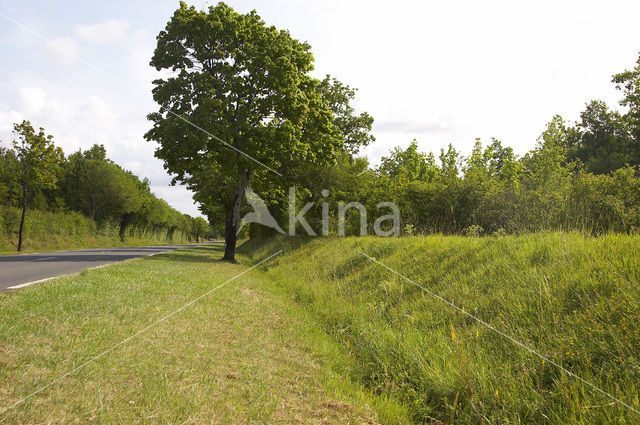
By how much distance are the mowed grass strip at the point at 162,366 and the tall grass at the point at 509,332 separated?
2.12ft

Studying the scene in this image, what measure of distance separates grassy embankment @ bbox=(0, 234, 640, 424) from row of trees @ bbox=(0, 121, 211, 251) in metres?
21.9

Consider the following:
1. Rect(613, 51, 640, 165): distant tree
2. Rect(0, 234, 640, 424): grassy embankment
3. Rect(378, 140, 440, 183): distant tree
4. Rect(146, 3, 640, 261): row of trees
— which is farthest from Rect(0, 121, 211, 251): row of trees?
Rect(613, 51, 640, 165): distant tree

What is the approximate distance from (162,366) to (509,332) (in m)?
4.03

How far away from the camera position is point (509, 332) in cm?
424

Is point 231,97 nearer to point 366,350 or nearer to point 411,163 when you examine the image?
point 366,350

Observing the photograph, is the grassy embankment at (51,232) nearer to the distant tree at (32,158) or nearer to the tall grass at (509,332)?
Result: the distant tree at (32,158)

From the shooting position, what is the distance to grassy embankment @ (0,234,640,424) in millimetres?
2920

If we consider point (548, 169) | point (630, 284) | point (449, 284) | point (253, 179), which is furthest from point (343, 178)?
point (548, 169)

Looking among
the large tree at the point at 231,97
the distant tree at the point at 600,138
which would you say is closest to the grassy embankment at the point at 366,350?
the large tree at the point at 231,97

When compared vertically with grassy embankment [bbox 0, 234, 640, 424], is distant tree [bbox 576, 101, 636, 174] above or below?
above

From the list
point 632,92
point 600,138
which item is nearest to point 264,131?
point 632,92

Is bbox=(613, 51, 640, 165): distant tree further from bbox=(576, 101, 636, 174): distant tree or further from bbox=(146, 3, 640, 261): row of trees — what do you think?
bbox=(146, 3, 640, 261): row of trees

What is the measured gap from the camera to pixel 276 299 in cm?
879

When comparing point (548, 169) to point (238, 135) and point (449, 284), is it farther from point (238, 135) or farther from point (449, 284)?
Result: point (449, 284)
